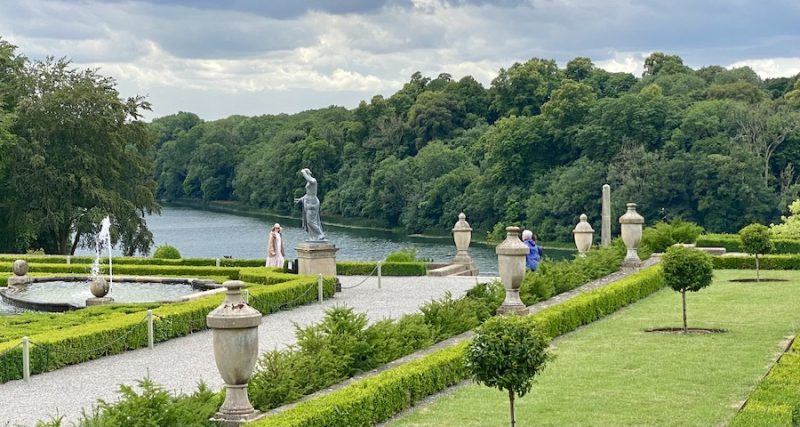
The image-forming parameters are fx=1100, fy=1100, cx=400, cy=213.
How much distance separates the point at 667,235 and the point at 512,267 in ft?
41.9

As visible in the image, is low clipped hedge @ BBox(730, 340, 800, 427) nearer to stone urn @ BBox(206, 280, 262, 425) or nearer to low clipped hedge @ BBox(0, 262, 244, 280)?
stone urn @ BBox(206, 280, 262, 425)

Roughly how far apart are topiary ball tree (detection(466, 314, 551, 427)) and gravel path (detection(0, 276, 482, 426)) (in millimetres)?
3488

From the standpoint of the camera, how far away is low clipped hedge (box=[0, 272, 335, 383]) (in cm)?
1555

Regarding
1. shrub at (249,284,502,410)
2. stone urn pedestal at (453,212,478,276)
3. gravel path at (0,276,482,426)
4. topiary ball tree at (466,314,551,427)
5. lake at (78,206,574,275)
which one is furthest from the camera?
lake at (78,206,574,275)

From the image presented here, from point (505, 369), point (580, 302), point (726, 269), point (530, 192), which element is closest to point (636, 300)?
point (580, 302)

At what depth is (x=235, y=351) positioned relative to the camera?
10.2m

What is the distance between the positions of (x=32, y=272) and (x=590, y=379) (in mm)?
20584

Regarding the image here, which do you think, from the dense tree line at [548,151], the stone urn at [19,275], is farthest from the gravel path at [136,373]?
the dense tree line at [548,151]

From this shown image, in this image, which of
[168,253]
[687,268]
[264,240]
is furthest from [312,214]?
[264,240]

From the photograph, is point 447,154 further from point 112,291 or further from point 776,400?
point 776,400

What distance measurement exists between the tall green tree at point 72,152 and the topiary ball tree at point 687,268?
96.7ft

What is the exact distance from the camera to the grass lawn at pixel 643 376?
11.1 metres

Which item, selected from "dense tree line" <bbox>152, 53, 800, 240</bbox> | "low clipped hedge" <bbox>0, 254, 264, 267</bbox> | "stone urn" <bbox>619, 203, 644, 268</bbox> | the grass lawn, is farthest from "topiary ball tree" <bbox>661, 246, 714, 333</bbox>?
"dense tree line" <bbox>152, 53, 800, 240</bbox>

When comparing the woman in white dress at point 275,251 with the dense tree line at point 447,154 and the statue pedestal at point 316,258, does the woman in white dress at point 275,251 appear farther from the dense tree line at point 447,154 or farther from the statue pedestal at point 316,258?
the dense tree line at point 447,154
